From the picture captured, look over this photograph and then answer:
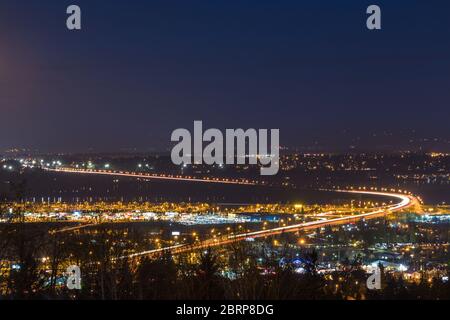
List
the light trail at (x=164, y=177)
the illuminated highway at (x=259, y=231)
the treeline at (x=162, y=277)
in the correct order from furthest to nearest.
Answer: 1. the light trail at (x=164, y=177)
2. the illuminated highway at (x=259, y=231)
3. the treeline at (x=162, y=277)

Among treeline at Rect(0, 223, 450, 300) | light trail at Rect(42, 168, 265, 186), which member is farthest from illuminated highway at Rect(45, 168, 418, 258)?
treeline at Rect(0, 223, 450, 300)

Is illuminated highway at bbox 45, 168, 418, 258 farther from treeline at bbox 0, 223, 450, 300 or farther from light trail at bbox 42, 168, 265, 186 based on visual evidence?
treeline at bbox 0, 223, 450, 300

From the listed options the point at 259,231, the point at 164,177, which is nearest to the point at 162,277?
the point at 259,231

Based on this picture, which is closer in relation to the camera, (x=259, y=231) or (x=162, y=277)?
(x=162, y=277)

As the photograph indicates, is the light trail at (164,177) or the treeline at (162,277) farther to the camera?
the light trail at (164,177)

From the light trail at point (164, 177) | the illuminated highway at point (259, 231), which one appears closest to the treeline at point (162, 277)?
the illuminated highway at point (259, 231)

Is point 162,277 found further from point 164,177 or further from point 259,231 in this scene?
point 164,177

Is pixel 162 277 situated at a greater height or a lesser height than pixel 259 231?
greater

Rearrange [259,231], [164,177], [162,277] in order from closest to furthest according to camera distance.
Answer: [162,277], [259,231], [164,177]

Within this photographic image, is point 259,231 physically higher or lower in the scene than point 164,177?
lower

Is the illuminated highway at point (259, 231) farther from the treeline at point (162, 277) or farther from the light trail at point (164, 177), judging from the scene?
the treeline at point (162, 277)

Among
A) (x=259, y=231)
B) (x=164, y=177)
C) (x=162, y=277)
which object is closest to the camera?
(x=162, y=277)

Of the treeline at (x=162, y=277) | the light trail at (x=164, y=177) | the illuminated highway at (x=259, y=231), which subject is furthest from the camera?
the light trail at (x=164, y=177)
